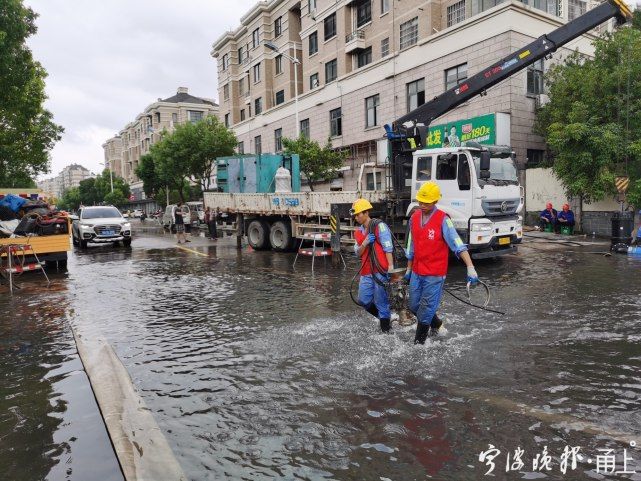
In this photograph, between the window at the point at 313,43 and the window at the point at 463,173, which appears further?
the window at the point at 313,43

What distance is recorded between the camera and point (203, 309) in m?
8.09

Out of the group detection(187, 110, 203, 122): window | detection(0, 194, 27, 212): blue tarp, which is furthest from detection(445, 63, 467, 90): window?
detection(187, 110, 203, 122): window

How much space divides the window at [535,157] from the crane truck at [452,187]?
8604mm

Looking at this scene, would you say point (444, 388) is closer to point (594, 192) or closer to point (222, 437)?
point (222, 437)

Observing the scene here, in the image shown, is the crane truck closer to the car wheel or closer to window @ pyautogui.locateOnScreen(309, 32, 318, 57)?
the car wheel

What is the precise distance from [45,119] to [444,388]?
29.2 meters

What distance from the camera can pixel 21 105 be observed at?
739 inches

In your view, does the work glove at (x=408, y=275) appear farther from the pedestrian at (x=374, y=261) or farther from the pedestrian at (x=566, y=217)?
the pedestrian at (x=566, y=217)

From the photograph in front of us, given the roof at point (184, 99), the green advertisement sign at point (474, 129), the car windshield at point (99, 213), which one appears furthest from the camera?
the roof at point (184, 99)

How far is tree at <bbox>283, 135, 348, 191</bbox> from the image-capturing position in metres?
26.4

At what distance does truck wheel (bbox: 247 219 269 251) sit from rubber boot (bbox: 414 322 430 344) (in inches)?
463

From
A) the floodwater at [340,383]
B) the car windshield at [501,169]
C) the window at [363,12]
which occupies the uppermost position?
the window at [363,12]

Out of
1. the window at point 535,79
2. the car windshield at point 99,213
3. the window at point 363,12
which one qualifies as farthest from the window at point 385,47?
the car windshield at point 99,213

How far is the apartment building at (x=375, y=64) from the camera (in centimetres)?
2123
